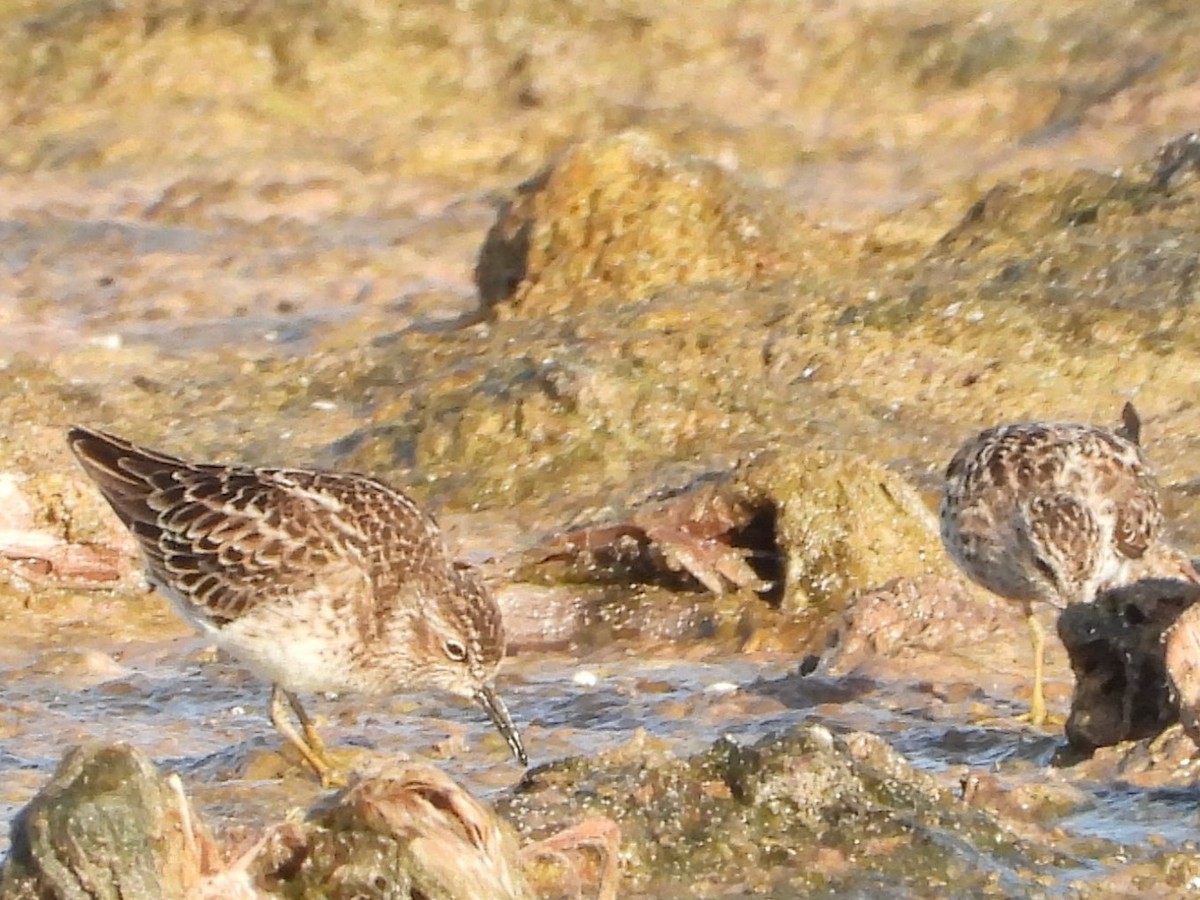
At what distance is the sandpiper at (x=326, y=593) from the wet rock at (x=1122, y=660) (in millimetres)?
1637

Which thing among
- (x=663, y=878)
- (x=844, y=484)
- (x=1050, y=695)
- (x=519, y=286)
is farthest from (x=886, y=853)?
(x=519, y=286)

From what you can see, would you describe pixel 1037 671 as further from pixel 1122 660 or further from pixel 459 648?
pixel 459 648

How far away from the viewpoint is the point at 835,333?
11930 millimetres

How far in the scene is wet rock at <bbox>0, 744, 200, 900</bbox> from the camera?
4.34m

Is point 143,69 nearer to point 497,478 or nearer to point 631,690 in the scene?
point 497,478

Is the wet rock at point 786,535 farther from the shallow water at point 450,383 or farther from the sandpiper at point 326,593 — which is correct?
the sandpiper at point 326,593

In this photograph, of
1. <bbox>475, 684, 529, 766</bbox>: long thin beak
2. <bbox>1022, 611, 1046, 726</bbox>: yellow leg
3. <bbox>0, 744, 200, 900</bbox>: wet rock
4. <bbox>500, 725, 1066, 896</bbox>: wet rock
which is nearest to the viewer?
<bbox>0, 744, 200, 900</bbox>: wet rock

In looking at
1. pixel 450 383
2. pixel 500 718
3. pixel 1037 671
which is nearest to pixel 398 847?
pixel 500 718

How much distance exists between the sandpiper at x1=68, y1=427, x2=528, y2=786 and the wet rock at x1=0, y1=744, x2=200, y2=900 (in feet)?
7.62

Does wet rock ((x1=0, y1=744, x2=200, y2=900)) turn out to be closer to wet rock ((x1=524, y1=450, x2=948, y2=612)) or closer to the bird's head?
the bird's head

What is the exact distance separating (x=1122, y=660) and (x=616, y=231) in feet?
24.5

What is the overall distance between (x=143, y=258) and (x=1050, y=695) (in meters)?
11.5

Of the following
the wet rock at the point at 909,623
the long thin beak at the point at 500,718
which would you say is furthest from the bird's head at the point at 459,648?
the wet rock at the point at 909,623

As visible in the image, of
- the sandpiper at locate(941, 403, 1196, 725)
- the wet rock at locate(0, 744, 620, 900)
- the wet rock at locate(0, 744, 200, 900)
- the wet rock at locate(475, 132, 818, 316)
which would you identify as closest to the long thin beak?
the sandpiper at locate(941, 403, 1196, 725)
